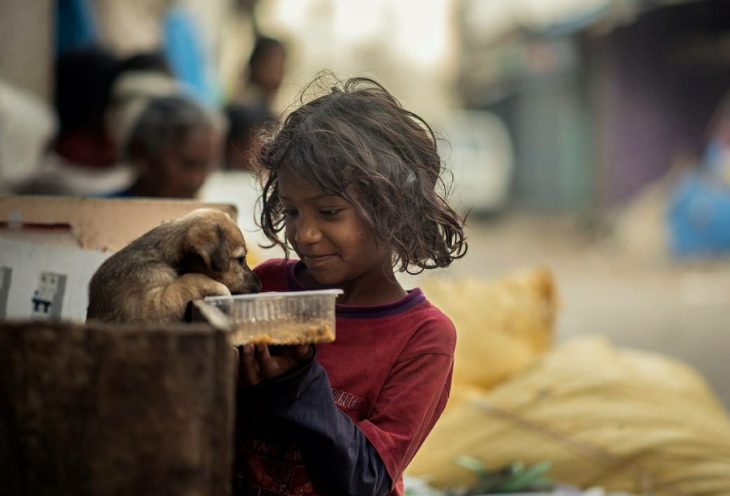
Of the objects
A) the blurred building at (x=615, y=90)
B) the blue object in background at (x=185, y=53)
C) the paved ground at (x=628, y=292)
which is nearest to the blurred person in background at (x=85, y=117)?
the blue object in background at (x=185, y=53)

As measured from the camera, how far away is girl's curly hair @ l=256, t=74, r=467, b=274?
7.86ft

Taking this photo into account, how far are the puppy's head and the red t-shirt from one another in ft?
0.78

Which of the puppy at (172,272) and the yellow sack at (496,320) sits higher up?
the yellow sack at (496,320)

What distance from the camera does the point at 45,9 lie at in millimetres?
6688

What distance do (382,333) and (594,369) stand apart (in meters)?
3.16

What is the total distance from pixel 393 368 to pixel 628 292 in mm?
11356

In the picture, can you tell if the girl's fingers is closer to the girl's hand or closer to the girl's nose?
the girl's hand

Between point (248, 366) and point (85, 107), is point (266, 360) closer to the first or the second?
point (248, 366)

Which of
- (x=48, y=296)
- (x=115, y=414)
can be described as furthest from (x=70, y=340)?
(x=48, y=296)

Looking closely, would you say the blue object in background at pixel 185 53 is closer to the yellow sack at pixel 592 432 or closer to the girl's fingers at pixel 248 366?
the yellow sack at pixel 592 432

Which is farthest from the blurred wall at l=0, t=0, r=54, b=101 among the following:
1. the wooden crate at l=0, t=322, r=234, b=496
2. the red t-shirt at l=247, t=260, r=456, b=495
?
the wooden crate at l=0, t=322, r=234, b=496

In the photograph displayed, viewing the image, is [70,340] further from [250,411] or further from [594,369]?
[594,369]

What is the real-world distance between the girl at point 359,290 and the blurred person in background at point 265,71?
556 centimetres

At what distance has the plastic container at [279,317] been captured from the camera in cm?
201
